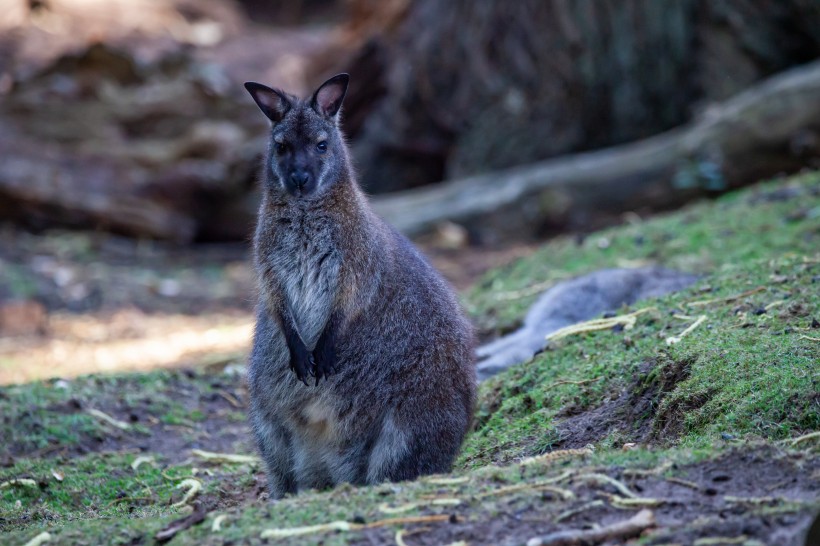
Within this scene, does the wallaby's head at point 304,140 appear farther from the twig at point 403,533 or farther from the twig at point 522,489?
the twig at point 403,533

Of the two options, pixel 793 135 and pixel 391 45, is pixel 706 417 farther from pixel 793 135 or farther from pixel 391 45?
pixel 391 45

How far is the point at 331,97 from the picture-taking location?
4.93 metres

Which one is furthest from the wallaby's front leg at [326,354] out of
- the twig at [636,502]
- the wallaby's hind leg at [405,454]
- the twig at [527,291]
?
the twig at [527,291]

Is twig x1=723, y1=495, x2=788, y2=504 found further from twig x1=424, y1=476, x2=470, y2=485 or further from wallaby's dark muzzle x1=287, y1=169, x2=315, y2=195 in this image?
wallaby's dark muzzle x1=287, y1=169, x2=315, y2=195

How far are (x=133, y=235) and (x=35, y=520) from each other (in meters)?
9.15

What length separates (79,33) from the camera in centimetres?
1670

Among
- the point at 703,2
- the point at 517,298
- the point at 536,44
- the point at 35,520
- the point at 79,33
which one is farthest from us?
the point at 79,33

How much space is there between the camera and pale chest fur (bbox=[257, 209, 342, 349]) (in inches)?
182

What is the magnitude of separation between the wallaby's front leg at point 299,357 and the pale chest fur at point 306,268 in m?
0.05

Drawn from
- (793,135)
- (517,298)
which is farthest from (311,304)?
(793,135)

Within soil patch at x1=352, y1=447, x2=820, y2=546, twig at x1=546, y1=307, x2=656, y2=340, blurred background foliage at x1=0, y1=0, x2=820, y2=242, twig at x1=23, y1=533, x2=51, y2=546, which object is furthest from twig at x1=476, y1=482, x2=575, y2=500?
blurred background foliage at x1=0, y1=0, x2=820, y2=242

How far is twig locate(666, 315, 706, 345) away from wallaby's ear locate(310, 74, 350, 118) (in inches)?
79.1

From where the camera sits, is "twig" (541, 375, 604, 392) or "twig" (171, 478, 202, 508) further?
"twig" (541, 375, 604, 392)

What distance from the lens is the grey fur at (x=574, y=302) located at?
6.58 meters
